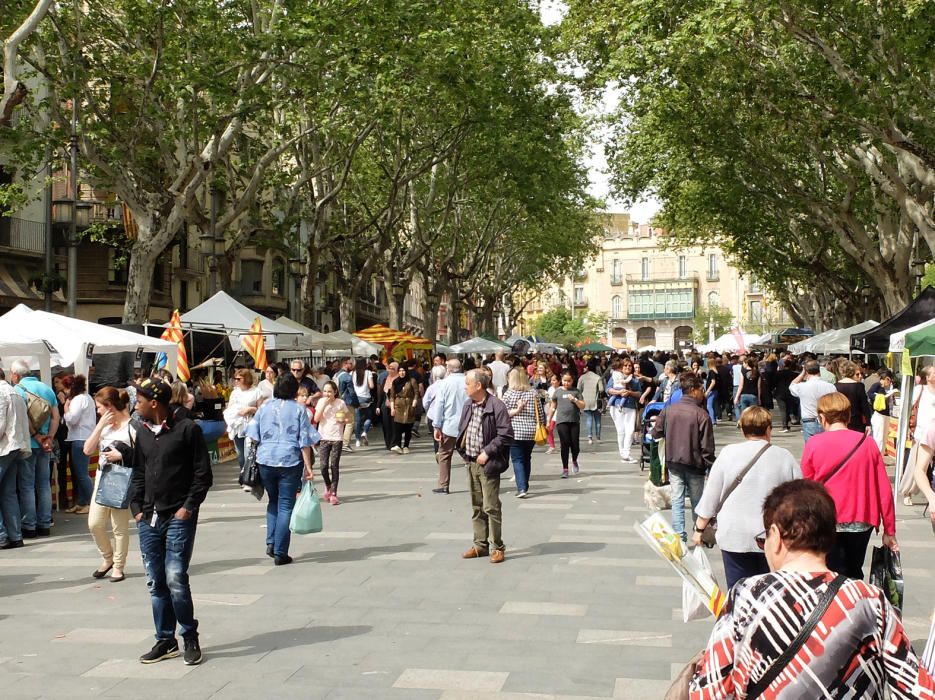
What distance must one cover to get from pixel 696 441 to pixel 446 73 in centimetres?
1662

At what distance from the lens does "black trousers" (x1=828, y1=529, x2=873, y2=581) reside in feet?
19.8

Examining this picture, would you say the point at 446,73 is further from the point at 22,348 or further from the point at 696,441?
the point at 696,441

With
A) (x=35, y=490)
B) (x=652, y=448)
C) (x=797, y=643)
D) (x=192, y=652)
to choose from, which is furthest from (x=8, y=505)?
(x=797, y=643)

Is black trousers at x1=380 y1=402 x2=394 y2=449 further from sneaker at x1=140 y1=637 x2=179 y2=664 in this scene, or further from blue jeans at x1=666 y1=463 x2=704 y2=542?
sneaker at x1=140 y1=637 x2=179 y2=664

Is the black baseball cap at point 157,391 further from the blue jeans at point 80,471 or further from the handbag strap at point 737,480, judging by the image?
the blue jeans at point 80,471

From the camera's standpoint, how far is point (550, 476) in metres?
15.7

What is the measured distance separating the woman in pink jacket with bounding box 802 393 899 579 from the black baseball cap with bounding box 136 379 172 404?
11.8ft

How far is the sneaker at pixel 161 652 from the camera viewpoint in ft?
20.7

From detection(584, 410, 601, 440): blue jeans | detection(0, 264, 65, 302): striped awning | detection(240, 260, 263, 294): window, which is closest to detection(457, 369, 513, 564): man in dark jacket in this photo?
detection(584, 410, 601, 440): blue jeans

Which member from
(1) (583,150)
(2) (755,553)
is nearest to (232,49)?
(2) (755,553)

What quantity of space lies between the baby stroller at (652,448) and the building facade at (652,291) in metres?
94.3

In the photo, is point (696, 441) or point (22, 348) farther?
point (22, 348)

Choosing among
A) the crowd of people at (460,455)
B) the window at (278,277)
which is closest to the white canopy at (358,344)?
the crowd of people at (460,455)

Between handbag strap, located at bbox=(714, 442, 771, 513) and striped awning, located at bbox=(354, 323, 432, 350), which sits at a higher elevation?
striped awning, located at bbox=(354, 323, 432, 350)
